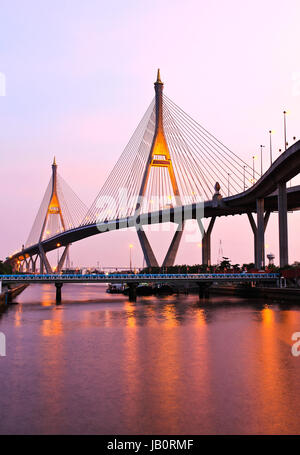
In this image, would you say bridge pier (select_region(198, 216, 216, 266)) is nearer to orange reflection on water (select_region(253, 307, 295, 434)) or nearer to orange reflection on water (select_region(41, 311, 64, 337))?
orange reflection on water (select_region(41, 311, 64, 337))

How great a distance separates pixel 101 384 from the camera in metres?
18.1

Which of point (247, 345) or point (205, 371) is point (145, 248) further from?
point (205, 371)

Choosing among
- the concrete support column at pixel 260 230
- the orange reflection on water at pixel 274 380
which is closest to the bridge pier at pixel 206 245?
the concrete support column at pixel 260 230

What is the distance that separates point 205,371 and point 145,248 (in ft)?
168

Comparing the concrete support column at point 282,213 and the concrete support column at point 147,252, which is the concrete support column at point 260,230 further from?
the concrete support column at point 147,252

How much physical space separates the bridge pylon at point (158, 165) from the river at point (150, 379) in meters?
36.2

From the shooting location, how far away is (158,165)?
72562mm

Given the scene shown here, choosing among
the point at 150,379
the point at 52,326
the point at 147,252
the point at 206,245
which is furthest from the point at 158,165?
the point at 150,379

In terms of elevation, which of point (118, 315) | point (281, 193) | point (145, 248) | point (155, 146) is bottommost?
point (118, 315)

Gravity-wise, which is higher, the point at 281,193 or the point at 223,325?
the point at 281,193

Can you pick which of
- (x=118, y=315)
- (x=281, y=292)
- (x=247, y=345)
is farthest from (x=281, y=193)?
(x=247, y=345)

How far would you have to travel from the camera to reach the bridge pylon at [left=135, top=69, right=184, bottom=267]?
70875 millimetres

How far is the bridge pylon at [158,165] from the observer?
7088 centimetres

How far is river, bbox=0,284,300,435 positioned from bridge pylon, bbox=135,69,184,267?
119 ft
